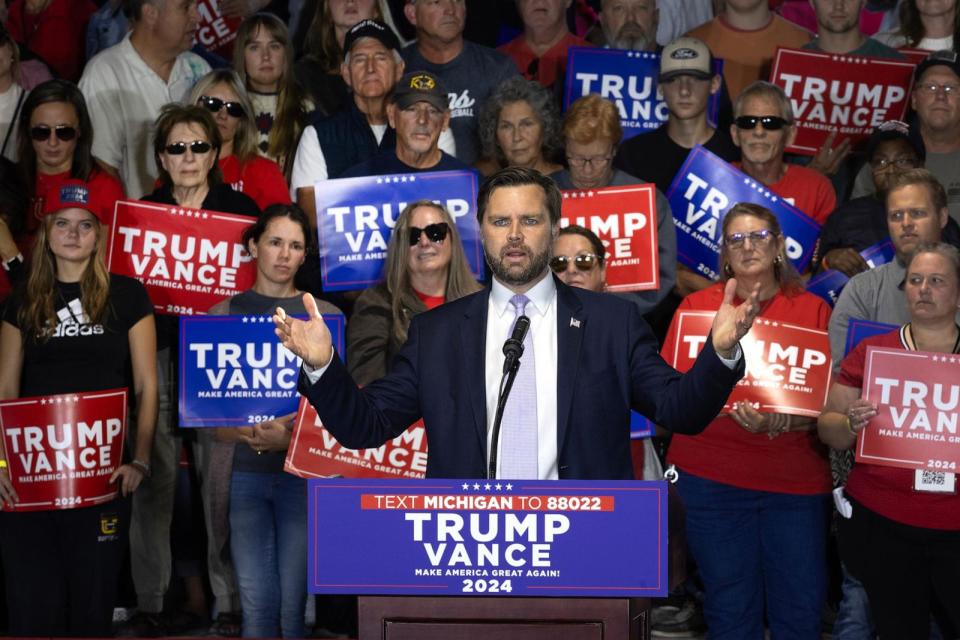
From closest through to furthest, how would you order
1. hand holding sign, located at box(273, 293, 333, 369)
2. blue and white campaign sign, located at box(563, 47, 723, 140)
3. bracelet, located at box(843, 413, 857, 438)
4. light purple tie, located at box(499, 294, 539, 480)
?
hand holding sign, located at box(273, 293, 333, 369) < light purple tie, located at box(499, 294, 539, 480) < bracelet, located at box(843, 413, 857, 438) < blue and white campaign sign, located at box(563, 47, 723, 140)

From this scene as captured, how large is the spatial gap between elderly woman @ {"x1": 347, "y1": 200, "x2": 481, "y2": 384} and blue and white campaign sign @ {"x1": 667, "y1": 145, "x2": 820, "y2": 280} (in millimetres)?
1186

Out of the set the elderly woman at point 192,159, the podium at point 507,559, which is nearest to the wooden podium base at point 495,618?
the podium at point 507,559

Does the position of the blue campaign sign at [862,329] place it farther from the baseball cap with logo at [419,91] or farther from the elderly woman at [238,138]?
the elderly woman at [238,138]

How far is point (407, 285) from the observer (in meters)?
5.54

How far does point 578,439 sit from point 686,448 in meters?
2.13

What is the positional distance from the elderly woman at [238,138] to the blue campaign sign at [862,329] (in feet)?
8.35

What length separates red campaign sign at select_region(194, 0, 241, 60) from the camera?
7.84m

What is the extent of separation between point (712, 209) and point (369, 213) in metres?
1.49

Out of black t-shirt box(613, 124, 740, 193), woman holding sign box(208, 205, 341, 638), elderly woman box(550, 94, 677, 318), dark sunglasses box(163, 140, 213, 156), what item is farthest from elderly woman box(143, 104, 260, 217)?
black t-shirt box(613, 124, 740, 193)

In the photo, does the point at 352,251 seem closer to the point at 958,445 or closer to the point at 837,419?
the point at 837,419

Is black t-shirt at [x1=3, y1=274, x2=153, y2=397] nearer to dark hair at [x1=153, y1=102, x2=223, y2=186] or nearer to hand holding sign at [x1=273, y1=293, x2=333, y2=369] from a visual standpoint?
dark hair at [x1=153, y1=102, x2=223, y2=186]

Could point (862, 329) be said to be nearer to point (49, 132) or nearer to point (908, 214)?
point (908, 214)

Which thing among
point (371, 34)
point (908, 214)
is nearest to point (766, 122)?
point (908, 214)

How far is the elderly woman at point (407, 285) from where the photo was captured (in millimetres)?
5418
